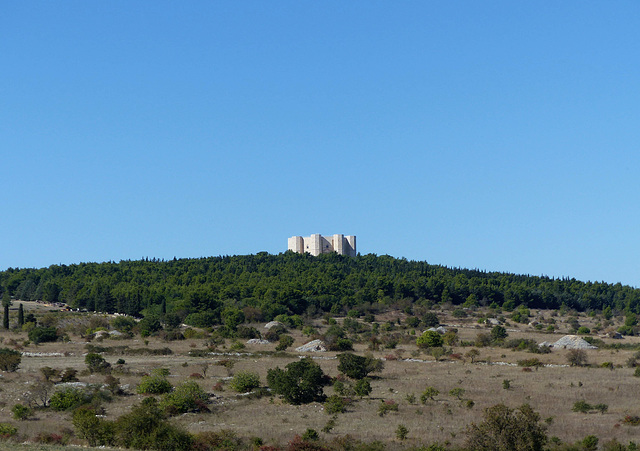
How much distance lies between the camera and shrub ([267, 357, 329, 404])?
133 ft

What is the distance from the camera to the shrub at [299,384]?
4066 cm

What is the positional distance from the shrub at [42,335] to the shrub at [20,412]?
42.9 meters

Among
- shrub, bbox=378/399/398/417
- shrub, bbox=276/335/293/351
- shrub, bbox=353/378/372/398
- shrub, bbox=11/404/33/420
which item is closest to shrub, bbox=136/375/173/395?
shrub, bbox=11/404/33/420

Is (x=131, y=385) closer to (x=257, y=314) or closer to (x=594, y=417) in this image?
(x=594, y=417)

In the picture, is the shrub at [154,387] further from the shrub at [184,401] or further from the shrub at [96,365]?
the shrub at [96,365]

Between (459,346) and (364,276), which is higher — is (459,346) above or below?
below

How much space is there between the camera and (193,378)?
48.7m

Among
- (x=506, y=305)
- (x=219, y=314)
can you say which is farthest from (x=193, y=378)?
(x=506, y=305)

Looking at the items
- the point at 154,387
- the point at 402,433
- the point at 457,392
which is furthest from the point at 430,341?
the point at 402,433

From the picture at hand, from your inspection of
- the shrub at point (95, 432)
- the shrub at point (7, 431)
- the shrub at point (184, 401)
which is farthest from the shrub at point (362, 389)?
the shrub at point (7, 431)

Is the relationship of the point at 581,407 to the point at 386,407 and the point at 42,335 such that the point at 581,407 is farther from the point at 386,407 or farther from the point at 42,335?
the point at 42,335

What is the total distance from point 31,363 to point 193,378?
17.4 meters

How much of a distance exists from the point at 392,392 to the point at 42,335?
48758 millimetres

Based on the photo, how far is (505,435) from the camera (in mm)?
27750
